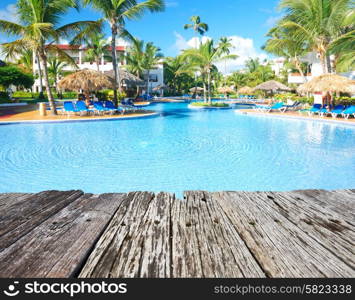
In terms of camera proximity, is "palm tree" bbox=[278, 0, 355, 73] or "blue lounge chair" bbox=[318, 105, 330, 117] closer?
"blue lounge chair" bbox=[318, 105, 330, 117]

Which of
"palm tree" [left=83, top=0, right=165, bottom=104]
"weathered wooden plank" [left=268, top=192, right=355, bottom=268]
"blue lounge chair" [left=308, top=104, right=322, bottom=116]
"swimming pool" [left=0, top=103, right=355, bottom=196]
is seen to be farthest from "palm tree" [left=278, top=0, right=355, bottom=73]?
"weathered wooden plank" [left=268, top=192, right=355, bottom=268]

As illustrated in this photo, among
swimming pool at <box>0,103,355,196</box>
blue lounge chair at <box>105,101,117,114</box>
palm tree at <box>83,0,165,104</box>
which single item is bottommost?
swimming pool at <box>0,103,355,196</box>

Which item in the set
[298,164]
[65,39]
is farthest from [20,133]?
[298,164]

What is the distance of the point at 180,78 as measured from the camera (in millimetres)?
53250

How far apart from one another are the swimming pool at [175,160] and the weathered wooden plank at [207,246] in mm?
3856

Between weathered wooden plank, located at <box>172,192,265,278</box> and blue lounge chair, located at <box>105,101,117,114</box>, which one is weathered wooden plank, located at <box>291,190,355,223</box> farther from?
blue lounge chair, located at <box>105,101,117,114</box>

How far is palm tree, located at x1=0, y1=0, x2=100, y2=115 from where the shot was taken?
14.2 meters

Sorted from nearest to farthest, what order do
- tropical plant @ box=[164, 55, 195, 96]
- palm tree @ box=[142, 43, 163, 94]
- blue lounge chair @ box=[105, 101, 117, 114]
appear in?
blue lounge chair @ box=[105, 101, 117, 114] < palm tree @ box=[142, 43, 163, 94] < tropical plant @ box=[164, 55, 195, 96]

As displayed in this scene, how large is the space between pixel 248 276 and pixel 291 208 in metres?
0.86

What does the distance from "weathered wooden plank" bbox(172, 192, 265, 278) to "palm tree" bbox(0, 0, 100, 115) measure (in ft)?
50.2

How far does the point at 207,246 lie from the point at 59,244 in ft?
2.24

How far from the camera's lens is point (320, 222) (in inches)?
59.0

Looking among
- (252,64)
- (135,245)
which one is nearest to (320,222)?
(135,245)

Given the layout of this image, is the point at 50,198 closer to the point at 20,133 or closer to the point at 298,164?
the point at 298,164
